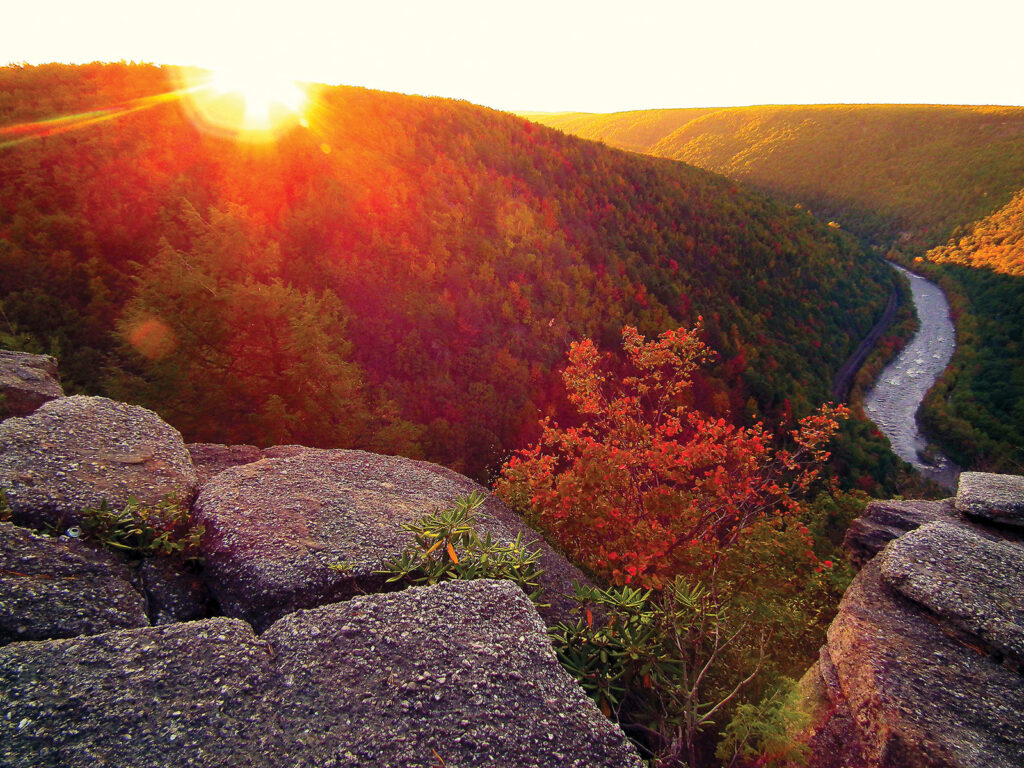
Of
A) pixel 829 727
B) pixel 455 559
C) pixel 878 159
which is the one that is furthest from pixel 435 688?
pixel 878 159

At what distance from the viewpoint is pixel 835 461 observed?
2680cm

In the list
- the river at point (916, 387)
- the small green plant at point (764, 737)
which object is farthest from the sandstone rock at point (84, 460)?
the river at point (916, 387)

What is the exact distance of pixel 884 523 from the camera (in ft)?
28.1

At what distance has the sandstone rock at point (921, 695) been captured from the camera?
387 centimetres

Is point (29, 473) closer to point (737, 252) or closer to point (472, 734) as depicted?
point (472, 734)

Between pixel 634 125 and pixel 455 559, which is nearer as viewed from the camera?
pixel 455 559

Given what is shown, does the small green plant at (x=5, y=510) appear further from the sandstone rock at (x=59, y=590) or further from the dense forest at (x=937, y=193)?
the dense forest at (x=937, y=193)

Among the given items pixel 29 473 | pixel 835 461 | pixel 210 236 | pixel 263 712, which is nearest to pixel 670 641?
pixel 263 712

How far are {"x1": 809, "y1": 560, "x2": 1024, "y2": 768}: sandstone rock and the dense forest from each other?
3569 cm

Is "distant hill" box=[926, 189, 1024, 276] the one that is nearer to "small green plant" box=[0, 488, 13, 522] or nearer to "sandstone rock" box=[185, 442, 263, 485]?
"sandstone rock" box=[185, 442, 263, 485]

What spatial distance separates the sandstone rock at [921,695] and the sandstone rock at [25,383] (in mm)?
11553

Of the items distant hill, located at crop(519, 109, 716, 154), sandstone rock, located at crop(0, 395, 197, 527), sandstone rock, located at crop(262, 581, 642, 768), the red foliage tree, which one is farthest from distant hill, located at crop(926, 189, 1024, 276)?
sandstone rock, located at crop(0, 395, 197, 527)

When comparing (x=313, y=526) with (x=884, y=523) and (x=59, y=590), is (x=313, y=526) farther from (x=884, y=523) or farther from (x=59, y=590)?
(x=884, y=523)

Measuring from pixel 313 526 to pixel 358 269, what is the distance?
48.5 feet
